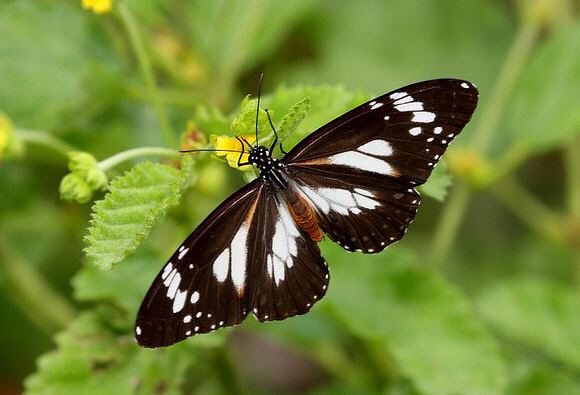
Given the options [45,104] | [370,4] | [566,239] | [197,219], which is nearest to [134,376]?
[197,219]

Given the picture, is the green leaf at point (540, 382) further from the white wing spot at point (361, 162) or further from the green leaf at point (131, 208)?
the green leaf at point (131, 208)

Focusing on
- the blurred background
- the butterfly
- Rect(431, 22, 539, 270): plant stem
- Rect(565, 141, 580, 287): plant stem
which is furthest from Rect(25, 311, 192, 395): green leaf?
Rect(565, 141, 580, 287): plant stem

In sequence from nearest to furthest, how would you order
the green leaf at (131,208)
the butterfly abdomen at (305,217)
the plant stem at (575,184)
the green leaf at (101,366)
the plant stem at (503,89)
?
the green leaf at (131,208) < the butterfly abdomen at (305,217) < the green leaf at (101,366) < the plant stem at (503,89) < the plant stem at (575,184)

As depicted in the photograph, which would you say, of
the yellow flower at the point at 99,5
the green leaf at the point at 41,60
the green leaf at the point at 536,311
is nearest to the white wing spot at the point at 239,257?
the yellow flower at the point at 99,5

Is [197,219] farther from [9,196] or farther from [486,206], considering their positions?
[486,206]

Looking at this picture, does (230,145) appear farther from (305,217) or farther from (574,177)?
(574,177)

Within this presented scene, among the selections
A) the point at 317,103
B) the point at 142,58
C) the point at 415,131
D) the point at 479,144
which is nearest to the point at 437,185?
the point at 415,131
